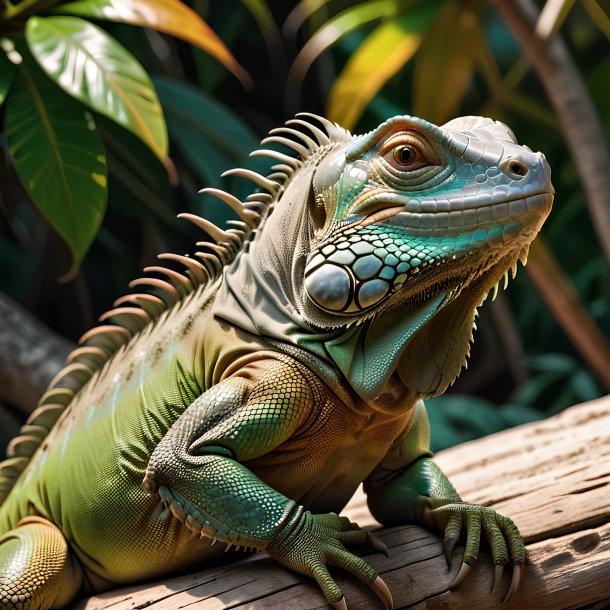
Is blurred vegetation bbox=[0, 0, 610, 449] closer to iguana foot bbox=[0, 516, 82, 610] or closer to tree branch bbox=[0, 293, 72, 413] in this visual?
tree branch bbox=[0, 293, 72, 413]

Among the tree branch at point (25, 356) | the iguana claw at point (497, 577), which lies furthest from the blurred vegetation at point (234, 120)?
the iguana claw at point (497, 577)

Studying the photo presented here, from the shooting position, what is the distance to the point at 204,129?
20.3 feet

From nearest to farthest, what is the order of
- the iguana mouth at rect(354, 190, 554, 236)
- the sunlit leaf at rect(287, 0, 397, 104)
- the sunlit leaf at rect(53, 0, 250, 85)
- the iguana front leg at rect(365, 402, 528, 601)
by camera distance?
the iguana mouth at rect(354, 190, 554, 236) → the iguana front leg at rect(365, 402, 528, 601) → the sunlit leaf at rect(53, 0, 250, 85) → the sunlit leaf at rect(287, 0, 397, 104)

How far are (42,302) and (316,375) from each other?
16.6ft

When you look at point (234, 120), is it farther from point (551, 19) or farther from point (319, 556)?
point (319, 556)

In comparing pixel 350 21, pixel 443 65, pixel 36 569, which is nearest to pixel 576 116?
pixel 443 65

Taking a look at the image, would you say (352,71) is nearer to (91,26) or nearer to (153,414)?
(91,26)

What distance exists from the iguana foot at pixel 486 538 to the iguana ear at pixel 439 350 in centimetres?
49

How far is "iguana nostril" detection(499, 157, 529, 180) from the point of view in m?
2.32

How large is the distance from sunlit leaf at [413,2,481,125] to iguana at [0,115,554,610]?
11.3ft

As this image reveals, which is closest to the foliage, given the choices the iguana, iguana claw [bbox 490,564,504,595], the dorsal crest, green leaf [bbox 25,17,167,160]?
green leaf [bbox 25,17,167,160]

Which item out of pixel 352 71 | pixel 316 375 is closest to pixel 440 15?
pixel 352 71

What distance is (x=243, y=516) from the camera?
2406mm

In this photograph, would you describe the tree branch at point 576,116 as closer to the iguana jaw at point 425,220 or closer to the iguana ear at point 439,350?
the iguana jaw at point 425,220
